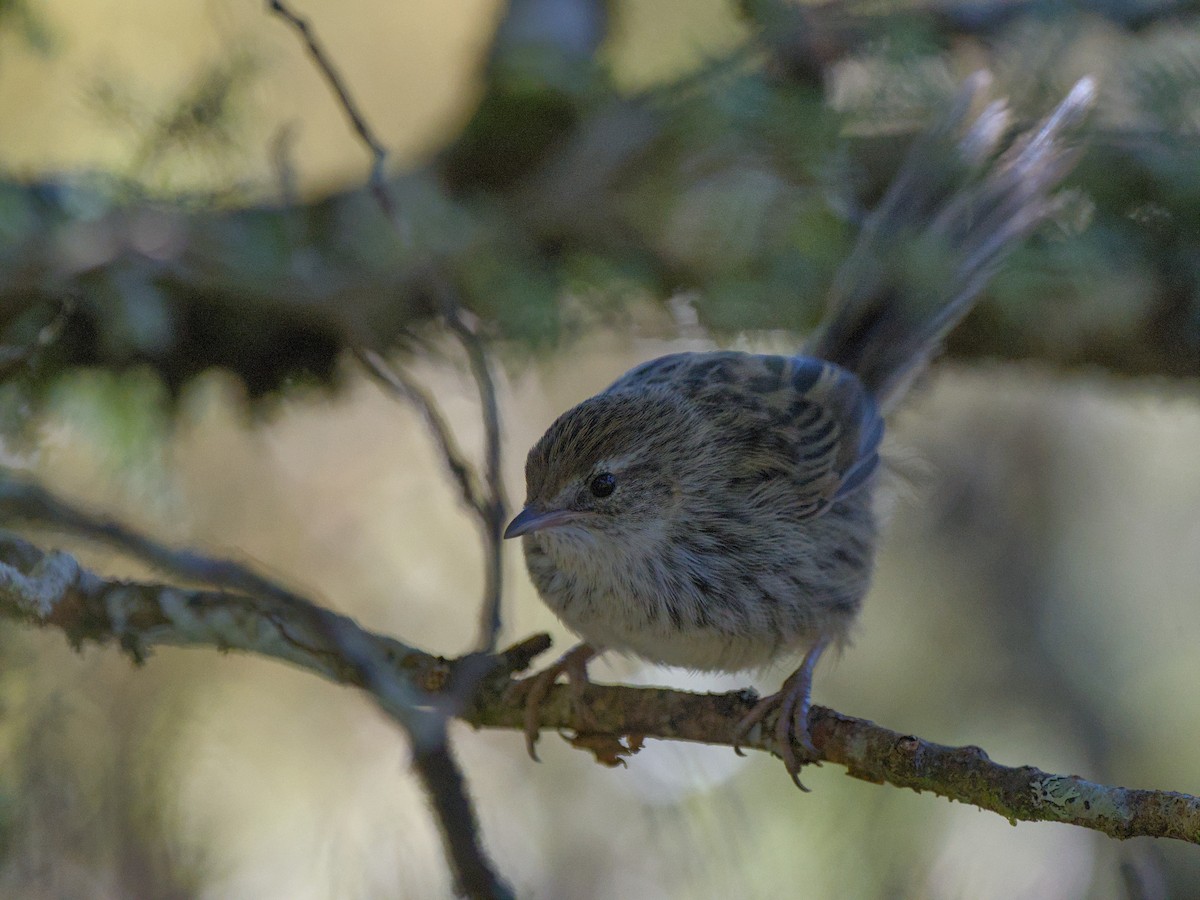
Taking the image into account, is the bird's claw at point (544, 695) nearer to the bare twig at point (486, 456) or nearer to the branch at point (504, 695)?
the branch at point (504, 695)

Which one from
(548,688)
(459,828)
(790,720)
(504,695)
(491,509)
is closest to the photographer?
(459,828)

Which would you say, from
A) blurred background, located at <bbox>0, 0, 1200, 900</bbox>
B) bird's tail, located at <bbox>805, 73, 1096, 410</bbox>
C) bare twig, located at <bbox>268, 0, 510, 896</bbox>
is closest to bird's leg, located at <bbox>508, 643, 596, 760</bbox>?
bare twig, located at <bbox>268, 0, 510, 896</bbox>

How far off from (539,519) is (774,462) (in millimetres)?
780

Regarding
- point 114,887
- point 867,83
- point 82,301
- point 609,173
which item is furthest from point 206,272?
point 867,83

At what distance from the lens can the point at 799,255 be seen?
3568 millimetres

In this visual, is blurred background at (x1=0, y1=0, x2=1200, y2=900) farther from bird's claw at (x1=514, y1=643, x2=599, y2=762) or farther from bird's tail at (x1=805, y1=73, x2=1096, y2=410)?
bird's claw at (x1=514, y1=643, x2=599, y2=762)

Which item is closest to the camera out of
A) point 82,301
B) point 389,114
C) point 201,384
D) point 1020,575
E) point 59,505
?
point 59,505

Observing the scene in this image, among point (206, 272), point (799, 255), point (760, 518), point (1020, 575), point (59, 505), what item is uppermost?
point (59, 505)

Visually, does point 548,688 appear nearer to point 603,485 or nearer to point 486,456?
point 603,485

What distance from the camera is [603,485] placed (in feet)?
10.4

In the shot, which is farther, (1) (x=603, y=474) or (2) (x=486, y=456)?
(1) (x=603, y=474)

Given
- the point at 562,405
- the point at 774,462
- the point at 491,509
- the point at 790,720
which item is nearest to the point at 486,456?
the point at 491,509

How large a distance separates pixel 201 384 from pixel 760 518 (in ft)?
6.46

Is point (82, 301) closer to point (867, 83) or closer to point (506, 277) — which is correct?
point (506, 277)
